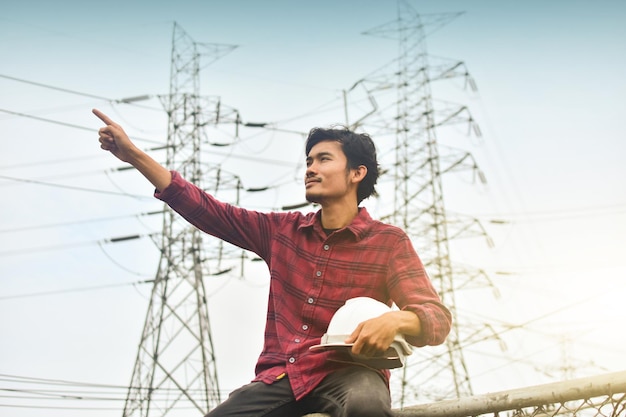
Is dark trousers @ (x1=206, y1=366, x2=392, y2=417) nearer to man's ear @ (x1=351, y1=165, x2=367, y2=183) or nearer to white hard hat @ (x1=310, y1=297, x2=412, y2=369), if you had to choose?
white hard hat @ (x1=310, y1=297, x2=412, y2=369)

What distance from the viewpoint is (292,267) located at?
9.14ft

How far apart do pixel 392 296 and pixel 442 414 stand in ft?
1.61

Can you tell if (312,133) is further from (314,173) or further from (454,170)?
(454,170)

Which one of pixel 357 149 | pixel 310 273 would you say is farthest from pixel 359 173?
pixel 310 273

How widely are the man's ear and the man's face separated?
33 mm

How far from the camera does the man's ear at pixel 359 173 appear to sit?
3041mm

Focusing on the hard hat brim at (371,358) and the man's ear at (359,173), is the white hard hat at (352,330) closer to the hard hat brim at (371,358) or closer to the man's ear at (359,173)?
the hard hat brim at (371,358)

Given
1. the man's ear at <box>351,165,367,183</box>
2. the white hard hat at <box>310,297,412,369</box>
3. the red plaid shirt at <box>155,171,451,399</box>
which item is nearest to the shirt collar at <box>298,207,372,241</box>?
the red plaid shirt at <box>155,171,451,399</box>

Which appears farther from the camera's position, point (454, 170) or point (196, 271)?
point (454, 170)

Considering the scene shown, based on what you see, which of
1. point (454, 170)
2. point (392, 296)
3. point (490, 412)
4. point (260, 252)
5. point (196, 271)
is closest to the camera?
point (490, 412)

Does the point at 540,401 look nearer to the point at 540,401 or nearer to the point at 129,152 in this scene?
the point at 540,401

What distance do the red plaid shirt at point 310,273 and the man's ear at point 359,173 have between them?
7.0 inches

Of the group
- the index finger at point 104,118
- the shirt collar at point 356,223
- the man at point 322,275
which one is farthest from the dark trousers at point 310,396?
the index finger at point 104,118

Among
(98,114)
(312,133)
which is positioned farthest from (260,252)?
(98,114)
